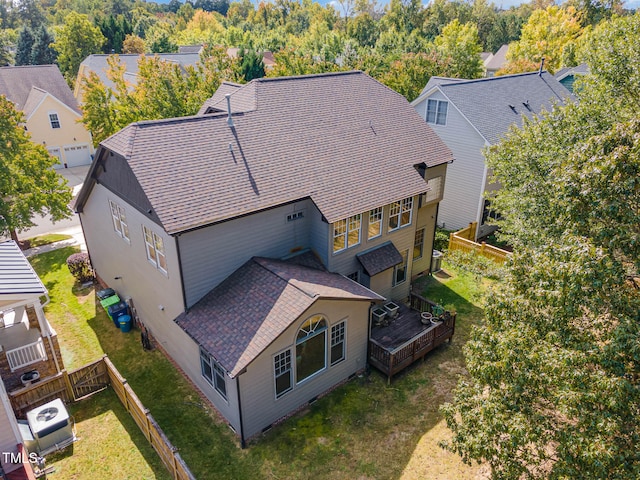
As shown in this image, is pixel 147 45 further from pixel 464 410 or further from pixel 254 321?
pixel 464 410

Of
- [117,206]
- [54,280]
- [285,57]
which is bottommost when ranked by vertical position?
[54,280]

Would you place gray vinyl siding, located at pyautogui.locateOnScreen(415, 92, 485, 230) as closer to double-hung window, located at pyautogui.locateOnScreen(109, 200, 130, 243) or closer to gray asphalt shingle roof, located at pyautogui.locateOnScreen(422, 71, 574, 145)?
gray asphalt shingle roof, located at pyautogui.locateOnScreen(422, 71, 574, 145)

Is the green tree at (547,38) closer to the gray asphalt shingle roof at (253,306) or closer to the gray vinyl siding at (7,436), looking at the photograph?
the gray asphalt shingle roof at (253,306)

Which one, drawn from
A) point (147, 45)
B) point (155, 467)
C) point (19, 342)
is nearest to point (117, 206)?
point (19, 342)

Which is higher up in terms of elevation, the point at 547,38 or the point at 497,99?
the point at 547,38

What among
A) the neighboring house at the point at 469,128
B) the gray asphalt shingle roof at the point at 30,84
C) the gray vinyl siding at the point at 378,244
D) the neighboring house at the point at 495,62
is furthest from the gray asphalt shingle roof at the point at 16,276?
the neighboring house at the point at 495,62

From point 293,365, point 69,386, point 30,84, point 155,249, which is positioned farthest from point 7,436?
point 30,84

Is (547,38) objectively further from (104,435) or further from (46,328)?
(104,435)

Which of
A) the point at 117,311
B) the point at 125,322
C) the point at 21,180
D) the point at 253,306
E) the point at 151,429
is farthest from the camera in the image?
the point at 21,180

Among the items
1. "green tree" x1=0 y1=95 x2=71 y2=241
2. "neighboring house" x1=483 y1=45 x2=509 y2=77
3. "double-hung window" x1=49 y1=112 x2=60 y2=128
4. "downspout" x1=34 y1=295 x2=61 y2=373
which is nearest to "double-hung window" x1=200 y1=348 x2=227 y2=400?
"downspout" x1=34 y1=295 x2=61 y2=373
